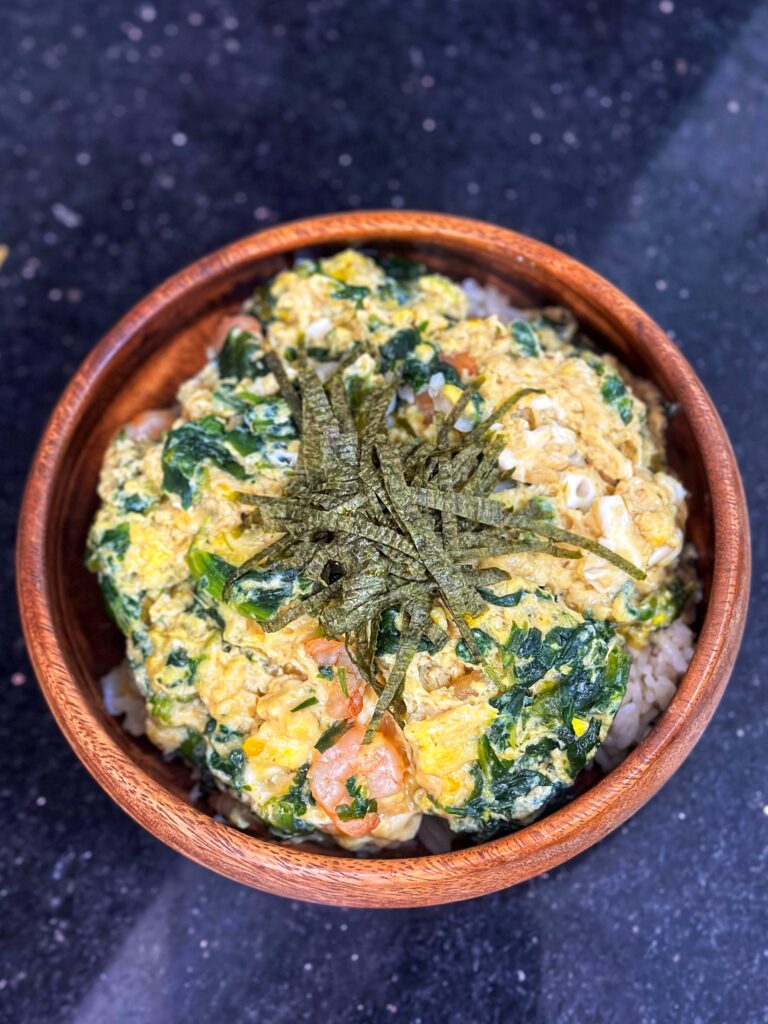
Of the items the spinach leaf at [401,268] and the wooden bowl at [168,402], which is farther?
the spinach leaf at [401,268]

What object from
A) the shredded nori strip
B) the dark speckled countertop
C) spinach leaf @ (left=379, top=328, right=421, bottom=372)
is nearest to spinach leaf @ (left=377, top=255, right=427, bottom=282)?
spinach leaf @ (left=379, top=328, right=421, bottom=372)

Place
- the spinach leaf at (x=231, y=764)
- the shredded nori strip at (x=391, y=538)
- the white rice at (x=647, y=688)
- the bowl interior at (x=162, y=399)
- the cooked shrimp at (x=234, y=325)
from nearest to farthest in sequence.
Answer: the shredded nori strip at (x=391, y=538) < the spinach leaf at (x=231, y=764) < the white rice at (x=647, y=688) < the bowl interior at (x=162, y=399) < the cooked shrimp at (x=234, y=325)

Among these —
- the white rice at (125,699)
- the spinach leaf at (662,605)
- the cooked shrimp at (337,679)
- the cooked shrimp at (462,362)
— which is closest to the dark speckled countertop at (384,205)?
the white rice at (125,699)

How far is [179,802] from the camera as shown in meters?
2.13

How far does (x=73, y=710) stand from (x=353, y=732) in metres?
0.64

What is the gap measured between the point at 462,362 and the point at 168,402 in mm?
856

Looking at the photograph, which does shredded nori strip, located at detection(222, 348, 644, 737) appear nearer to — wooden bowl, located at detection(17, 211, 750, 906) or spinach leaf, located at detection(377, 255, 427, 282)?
wooden bowl, located at detection(17, 211, 750, 906)

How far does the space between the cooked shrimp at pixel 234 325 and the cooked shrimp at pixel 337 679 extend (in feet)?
2.73

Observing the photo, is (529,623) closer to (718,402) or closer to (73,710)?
(73,710)

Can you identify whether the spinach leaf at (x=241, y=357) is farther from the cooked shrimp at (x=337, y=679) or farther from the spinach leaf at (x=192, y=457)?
the cooked shrimp at (x=337, y=679)

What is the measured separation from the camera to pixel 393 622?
2.08m

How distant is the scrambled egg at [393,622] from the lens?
2068mm

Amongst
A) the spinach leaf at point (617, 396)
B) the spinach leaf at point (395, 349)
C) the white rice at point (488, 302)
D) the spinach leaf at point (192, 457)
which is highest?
the spinach leaf at point (617, 396)

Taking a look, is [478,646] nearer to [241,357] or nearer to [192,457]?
[192,457]
